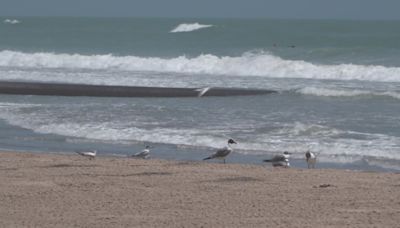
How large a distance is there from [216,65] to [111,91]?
1358 cm

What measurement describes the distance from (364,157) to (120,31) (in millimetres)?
51113

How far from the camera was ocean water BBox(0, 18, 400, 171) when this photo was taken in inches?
557

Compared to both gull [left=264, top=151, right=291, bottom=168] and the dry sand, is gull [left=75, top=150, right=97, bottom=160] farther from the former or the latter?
gull [left=264, top=151, right=291, bottom=168]

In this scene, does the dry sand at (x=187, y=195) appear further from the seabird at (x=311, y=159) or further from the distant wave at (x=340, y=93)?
the distant wave at (x=340, y=93)

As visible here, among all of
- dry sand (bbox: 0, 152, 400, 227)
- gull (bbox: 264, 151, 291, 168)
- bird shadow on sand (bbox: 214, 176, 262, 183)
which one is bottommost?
dry sand (bbox: 0, 152, 400, 227)

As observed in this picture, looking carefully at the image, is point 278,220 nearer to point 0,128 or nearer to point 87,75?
point 0,128

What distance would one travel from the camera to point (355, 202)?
362 inches

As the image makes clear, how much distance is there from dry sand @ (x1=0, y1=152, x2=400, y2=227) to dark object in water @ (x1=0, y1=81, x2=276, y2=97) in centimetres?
1029

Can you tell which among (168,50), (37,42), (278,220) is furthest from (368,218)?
(37,42)

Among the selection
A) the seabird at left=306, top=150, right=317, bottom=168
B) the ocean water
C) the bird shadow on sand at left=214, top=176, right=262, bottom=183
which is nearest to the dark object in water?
the ocean water

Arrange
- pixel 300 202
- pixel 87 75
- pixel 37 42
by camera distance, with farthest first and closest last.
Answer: pixel 37 42 → pixel 87 75 → pixel 300 202

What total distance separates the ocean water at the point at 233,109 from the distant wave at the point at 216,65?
46 millimetres

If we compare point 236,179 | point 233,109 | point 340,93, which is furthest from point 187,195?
point 340,93

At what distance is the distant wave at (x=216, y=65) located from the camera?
31.2 m
